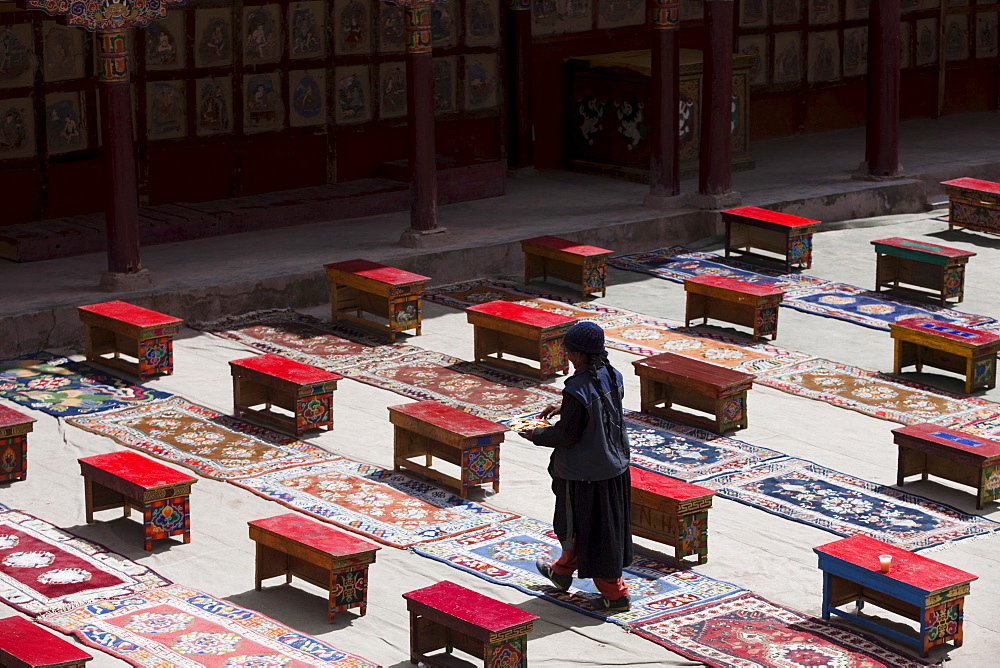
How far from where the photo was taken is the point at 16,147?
54.9 ft

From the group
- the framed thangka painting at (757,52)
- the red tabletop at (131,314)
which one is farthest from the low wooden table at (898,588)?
the framed thangka painting at (757,52)

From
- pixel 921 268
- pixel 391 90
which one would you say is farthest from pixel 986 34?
pixel 921 268

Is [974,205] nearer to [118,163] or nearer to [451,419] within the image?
[118,163]

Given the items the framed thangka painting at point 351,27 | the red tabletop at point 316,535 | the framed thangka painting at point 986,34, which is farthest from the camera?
the framed thangka painting at point 986,34

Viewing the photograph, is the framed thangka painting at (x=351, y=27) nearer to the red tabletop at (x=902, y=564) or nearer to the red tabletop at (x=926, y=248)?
the red tabletop at (x=926, y=248)

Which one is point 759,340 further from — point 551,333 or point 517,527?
point 517,527

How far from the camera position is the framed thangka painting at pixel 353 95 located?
18.8 m

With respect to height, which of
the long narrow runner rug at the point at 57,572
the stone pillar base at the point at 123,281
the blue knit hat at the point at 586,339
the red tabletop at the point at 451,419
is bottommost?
the long narrow runner rug at the point at 57,572

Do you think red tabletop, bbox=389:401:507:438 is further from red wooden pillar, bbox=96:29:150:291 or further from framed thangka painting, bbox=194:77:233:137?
framed thangka painting, bbox=194:77:233:137

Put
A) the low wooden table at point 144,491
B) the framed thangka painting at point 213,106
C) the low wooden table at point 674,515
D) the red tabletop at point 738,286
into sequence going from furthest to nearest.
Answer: the framed thangka painting at point 213,106
the red tabletop at point 738,286
the low wooden table at point 144,491
the low wooden table at point 674,515

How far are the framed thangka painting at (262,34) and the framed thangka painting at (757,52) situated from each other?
6383 mm

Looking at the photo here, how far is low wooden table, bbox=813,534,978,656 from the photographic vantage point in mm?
8539

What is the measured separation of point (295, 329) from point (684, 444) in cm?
431

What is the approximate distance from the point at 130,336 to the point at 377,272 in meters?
2.31
